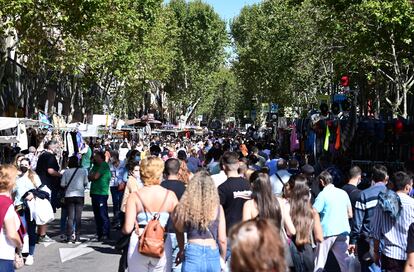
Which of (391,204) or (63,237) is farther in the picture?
(63,237)

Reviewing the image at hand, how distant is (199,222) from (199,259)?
0.31m

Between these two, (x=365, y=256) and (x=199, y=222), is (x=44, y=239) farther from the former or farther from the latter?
(x=199, y=222)

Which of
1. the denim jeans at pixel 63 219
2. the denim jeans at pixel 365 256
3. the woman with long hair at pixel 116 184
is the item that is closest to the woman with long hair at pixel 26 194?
the woman with long hair at pixel 116 184

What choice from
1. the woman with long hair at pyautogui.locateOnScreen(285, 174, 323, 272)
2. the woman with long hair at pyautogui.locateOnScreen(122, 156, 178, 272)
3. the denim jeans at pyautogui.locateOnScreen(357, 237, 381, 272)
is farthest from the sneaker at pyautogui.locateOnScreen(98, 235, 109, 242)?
the woman with long hair at pyautogui.locateOnScreen(122, 156, 178, 272)

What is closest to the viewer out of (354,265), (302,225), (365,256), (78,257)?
(302,225)

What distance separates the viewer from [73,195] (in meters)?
14.4

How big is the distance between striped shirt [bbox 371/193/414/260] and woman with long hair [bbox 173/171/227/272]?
64.2 inches

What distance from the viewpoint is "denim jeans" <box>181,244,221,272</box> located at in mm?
6879

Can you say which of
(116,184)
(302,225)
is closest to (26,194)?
(116,184)

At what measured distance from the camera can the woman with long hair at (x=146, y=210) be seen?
7.27 m

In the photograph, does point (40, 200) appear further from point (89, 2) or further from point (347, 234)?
point (89, 2)

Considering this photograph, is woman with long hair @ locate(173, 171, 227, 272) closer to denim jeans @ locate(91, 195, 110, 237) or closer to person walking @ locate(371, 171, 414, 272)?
person walking @ locate(371, 171, 414, 272)

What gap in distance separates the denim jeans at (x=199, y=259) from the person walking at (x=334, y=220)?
3027 millimetres

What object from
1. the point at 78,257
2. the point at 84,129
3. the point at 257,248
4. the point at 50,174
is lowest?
the point at 78,257
